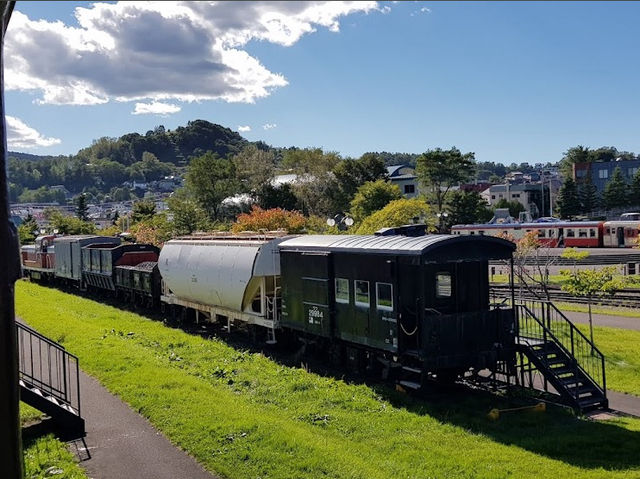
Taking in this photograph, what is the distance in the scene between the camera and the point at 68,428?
11844mm

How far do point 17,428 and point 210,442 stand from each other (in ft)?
31.7

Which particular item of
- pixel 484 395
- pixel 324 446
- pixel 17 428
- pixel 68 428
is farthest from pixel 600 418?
pixel 17 428

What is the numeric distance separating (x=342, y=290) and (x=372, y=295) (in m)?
1.46

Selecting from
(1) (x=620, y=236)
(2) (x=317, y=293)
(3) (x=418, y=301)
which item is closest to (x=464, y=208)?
(1) (x=620, y=236)

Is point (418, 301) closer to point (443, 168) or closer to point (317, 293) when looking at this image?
point (317, 293)

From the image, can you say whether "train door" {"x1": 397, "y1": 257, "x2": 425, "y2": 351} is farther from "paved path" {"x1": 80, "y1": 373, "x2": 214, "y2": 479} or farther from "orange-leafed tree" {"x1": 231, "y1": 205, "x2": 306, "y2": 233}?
"orange-leafed tree" {"x1": 231, "y1": 205, "x2": 306, "y2": 233}

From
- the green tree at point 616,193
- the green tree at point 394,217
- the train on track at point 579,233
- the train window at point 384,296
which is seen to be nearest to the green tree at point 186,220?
the green tree at point 394,217

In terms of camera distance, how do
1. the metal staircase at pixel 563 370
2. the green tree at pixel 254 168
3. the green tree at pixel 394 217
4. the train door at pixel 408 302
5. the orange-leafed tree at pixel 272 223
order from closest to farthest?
the metal staircase at pixel 563 370 → the train door at pixel 408 302 → the green tree at pixel 394 217 → the orange-leafed tree at pixel 272 223 → the green tree at pixel 254 168

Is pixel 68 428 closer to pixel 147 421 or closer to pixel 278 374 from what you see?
pixel 147 421

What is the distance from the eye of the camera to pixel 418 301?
46.3 feet

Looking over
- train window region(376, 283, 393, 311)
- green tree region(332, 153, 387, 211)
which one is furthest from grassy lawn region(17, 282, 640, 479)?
green tree region(332, 153, 387, 211)

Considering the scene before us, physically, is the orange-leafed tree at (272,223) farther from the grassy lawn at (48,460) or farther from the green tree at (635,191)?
the green tree at (635,191)

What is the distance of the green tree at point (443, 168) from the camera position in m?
72.2

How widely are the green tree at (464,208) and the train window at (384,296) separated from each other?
5900 cm
